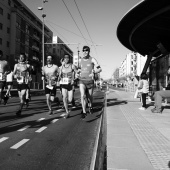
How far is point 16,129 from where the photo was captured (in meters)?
5.20

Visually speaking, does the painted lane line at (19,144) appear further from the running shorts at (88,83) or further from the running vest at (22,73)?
the running vest at (22,73)

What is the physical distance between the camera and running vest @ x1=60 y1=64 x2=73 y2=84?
275 inches

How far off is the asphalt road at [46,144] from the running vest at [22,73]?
1534 mm

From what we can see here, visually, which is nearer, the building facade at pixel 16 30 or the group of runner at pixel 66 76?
the group of runner at pixel 66 76

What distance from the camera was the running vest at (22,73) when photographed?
7354 mm

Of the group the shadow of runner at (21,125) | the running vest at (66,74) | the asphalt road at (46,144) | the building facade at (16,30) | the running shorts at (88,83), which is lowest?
the asphalt road at (46,144)

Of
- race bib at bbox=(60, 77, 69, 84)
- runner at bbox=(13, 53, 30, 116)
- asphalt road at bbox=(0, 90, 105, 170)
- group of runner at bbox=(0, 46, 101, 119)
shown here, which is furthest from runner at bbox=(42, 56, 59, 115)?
asphalt road at bbox=(0, 90, 105, 170)

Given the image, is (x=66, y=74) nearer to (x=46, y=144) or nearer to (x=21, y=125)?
(x=21, y=125)

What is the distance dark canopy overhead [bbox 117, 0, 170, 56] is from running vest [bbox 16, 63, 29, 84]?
380 cm

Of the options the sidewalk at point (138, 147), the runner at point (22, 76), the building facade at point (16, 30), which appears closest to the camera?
the sidewalk at point (138, 147)

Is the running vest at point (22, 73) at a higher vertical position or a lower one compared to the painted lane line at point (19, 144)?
higher

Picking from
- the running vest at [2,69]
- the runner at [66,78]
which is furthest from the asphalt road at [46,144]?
the running vest at [2,69]

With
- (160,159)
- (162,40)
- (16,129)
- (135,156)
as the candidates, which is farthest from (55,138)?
(162,40)

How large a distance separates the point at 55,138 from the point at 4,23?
45.1 m
